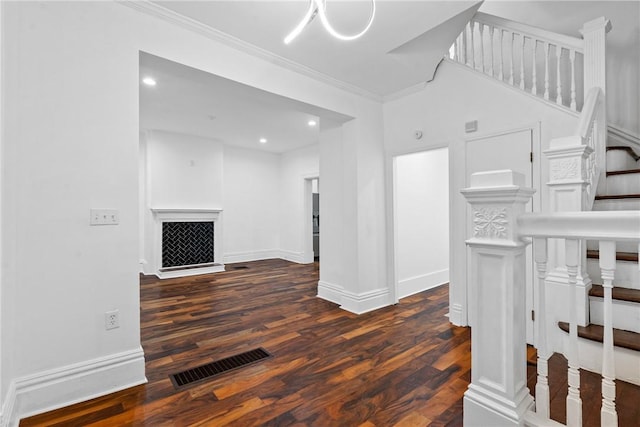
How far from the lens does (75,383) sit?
1.82 meters

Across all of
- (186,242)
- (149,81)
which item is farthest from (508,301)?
(186,242)

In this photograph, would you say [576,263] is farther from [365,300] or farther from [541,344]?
[365,300]

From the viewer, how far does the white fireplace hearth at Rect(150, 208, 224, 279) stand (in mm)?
5488

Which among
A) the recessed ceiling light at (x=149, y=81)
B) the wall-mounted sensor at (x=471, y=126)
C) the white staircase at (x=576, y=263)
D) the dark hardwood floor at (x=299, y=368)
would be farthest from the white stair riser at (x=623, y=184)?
the recessed ceiling light at (x=149, y=81)

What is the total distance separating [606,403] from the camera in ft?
3.20

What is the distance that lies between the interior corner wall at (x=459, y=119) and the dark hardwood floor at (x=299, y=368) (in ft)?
2.76

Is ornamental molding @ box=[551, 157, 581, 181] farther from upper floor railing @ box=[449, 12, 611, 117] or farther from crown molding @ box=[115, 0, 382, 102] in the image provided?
crown molding @ box=[115, 0, 382, 102]

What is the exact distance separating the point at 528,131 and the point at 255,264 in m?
5.44

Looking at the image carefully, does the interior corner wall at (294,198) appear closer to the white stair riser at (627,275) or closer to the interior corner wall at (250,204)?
the interior corner wall at (250,204)

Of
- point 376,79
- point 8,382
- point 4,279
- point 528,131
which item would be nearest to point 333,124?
point 376,79

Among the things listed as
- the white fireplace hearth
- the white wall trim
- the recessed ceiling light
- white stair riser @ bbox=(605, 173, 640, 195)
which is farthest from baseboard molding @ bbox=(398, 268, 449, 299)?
the recessed ceiling light

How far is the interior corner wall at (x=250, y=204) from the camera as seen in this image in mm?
6719

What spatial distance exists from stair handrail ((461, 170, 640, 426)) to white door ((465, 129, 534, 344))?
160 centimetres

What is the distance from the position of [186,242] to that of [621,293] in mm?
6013
